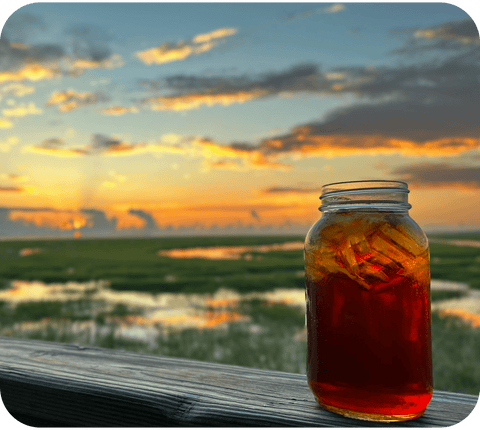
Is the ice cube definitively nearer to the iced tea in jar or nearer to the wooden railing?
the iced tea in jar

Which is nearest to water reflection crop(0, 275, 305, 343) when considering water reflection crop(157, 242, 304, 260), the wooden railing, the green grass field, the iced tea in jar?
the green grass field

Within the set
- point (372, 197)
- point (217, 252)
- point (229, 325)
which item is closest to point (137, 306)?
point (229, 325)

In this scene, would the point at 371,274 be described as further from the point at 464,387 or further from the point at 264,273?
the point at 264,273

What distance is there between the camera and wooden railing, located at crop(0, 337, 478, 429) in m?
1.02

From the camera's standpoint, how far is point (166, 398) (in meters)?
1.07

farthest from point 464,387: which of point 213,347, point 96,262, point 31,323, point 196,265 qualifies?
point 96,262

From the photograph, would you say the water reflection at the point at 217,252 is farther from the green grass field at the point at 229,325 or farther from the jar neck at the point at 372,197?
the jar neck at the point at 372,197

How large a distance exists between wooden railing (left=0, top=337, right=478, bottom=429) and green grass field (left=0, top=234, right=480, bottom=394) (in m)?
6.42

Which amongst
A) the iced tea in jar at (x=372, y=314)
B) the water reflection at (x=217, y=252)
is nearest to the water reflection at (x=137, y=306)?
the iced tea in jar at (x=372, y=314)

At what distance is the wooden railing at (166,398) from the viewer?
1020 millimetres

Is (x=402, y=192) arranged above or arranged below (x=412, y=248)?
above

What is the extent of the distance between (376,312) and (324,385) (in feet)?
0.73

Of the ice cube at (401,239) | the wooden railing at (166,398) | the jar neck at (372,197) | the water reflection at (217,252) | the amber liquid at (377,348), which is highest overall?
the jar neck at (372,197)

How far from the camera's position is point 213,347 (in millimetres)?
10203
